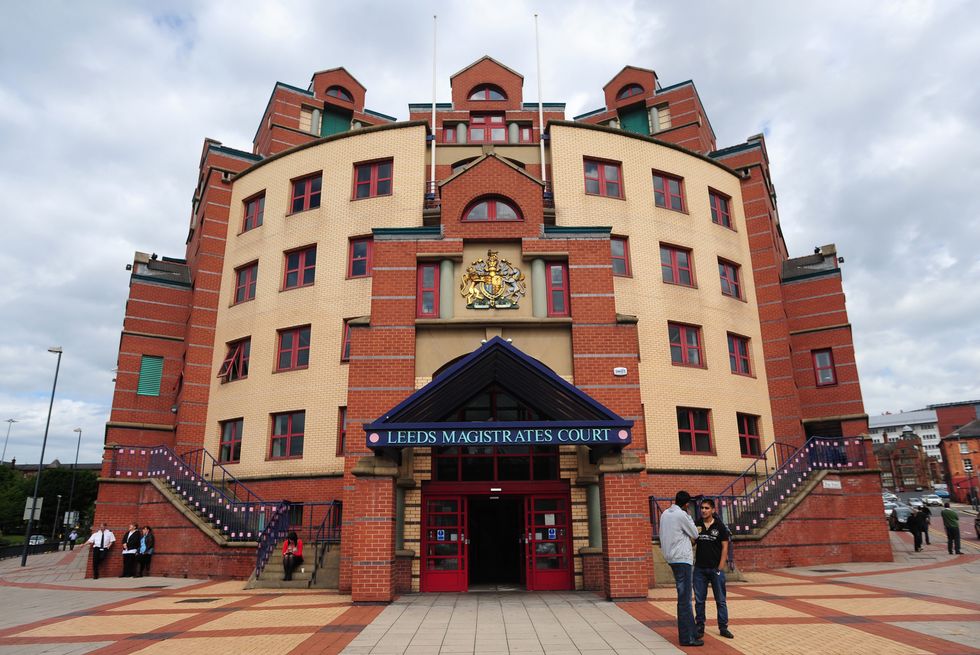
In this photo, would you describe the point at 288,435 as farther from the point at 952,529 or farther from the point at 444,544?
the point at 952,529

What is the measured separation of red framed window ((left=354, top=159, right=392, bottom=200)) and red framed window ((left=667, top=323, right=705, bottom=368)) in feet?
40.2

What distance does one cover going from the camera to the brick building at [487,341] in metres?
13.0

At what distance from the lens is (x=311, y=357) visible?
2200 cm

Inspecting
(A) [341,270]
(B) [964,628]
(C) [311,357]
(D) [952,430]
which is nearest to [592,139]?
(A) [341,270]

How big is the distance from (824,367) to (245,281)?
24.9 meters

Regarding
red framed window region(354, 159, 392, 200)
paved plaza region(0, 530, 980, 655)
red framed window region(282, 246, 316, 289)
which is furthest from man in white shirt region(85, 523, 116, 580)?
red framed window region(354, 159, 392, 200)

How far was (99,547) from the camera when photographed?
1866 cm

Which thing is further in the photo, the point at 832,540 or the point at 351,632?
the point at 832,540

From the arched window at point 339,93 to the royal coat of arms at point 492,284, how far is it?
75.8ft

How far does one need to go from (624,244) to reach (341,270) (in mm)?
10832

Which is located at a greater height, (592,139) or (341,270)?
(592,139)

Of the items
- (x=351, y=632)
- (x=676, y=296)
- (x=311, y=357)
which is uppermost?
(x=676, y=296)

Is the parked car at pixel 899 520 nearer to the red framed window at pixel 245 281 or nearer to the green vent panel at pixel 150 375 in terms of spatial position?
the red framed window at pixel 245 281

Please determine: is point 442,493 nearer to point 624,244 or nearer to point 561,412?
point 561,412
